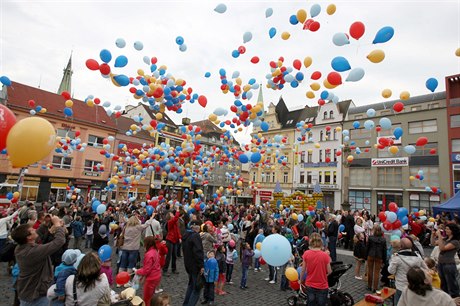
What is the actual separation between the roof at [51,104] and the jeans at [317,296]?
29.2 meters

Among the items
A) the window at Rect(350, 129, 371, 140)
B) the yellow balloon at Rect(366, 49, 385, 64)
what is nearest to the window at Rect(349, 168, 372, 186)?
the window at Rect(350, 129, 371, 140)

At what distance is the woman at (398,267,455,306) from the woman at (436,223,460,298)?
9.54ft

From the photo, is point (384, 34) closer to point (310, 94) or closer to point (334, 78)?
point (334, 78)

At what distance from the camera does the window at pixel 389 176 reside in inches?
1155

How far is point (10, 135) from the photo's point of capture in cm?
399

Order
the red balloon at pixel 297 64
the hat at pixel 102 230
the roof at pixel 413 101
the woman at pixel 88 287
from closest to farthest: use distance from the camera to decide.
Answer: the woman at pixel 88 287, the hat at pixel 102 230, the red balloon at pixel 297 64, the roof at pixel 413 101

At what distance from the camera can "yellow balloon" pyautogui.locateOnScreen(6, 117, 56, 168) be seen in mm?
3938

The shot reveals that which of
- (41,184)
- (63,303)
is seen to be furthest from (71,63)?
(63,303)

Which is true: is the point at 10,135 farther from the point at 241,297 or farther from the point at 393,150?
the point at 393,150

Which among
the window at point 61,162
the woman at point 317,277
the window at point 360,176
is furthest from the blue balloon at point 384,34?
the window at point 61,162

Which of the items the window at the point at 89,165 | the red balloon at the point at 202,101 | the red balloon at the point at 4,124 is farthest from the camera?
the window at the point at 89,165

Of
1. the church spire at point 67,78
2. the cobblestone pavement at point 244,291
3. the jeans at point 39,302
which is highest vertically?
the church spire at point 67,78

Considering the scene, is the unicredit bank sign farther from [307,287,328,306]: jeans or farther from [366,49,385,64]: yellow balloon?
[307,287,328,306]: jeans

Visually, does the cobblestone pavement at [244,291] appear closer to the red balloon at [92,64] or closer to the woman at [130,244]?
the woman at [130,244]
